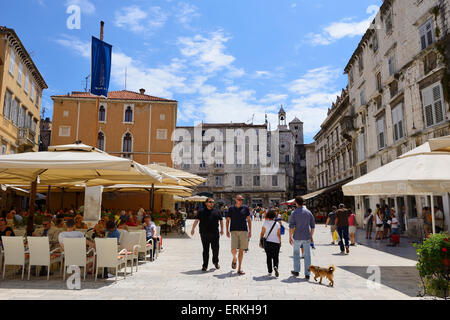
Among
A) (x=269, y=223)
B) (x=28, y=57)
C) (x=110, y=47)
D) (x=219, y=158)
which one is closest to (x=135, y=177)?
(x=269, y=223)

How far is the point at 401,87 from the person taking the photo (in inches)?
698

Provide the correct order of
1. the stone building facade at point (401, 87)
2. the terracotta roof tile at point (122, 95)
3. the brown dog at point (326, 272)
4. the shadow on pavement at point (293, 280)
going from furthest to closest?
the terracotta roof tile at point (122, 95), the stone building facade at point (401, 87), the shadow on pavement at point (293, 280), the brown dog at point (326, 272)

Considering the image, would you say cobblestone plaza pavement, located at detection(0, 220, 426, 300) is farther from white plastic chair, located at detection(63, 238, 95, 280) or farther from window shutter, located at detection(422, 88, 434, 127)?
window shutter, located at detection(422, 88, 434, 127)

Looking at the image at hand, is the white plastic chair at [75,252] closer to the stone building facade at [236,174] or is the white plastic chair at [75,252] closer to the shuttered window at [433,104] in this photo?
the shuttered window at [433,104]

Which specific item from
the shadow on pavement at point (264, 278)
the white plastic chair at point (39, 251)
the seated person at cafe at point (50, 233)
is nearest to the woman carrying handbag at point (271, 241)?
→ the shadow on pavement at point (264, 278)

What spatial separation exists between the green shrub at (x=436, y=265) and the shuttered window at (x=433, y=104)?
10869 mm

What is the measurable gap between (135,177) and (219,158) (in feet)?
147

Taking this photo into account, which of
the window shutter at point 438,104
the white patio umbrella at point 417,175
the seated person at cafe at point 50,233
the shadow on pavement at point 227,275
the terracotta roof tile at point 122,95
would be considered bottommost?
the shadow on pavement at point 227,275

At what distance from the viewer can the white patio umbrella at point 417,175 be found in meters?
6.31

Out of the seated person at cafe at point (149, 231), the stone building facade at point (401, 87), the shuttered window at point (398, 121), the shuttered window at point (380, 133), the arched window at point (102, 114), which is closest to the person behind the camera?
the seated person at cafe at point (149, 231)

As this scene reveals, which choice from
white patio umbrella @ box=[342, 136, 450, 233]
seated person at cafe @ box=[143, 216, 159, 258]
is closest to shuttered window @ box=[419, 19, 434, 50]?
white patio umbrella @ box=[342, 136, 450, 233]

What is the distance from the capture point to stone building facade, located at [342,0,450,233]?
14273 mm

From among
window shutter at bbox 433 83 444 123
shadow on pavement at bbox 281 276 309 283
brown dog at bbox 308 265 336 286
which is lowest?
shadow on pavement at bbox 281 276 309 283
